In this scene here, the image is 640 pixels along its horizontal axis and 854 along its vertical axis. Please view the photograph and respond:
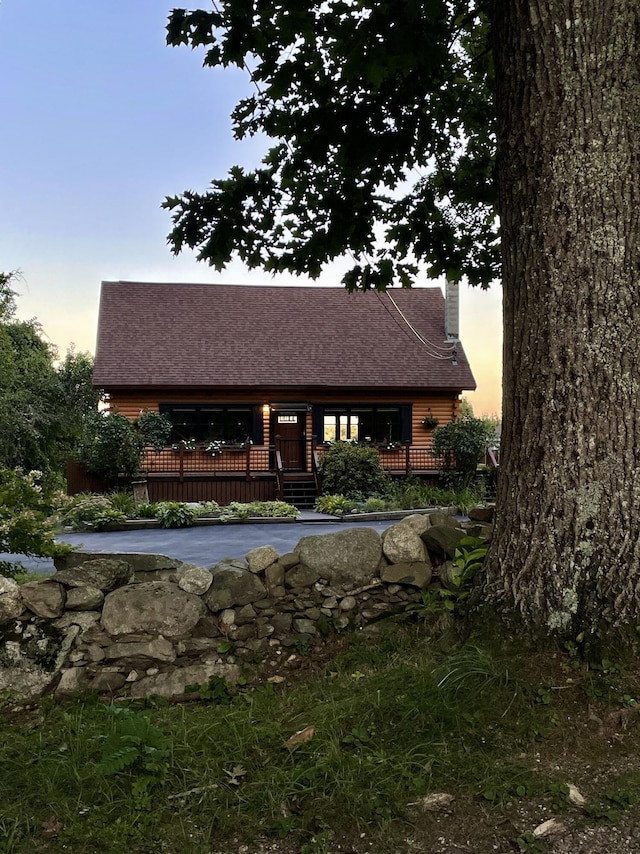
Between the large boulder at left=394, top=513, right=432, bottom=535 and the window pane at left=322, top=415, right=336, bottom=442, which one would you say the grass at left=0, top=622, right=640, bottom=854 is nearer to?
the large boulder at left=394, top=513, right=432, bottom=535

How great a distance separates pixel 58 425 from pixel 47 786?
31.1 metres

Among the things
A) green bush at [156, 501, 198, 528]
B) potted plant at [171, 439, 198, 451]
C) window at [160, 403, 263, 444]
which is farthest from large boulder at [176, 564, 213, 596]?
window at [160, 403, 263, 444]

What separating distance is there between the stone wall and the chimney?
2053cm

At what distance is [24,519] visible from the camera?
430cm

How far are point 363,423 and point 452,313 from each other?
215 inches

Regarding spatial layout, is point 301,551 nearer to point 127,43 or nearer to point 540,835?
point 540,835

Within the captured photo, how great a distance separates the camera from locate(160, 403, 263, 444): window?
73.5 feet

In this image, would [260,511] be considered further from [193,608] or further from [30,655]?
[30,655]

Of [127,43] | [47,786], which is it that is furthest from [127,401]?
[47,786]

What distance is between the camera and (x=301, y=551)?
4469 mm

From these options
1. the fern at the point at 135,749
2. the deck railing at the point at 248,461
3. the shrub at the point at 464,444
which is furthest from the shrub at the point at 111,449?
the fern at the point at 135,749

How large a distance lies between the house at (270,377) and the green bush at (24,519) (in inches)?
588

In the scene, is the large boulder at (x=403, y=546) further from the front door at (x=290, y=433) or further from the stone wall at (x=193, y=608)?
the front door at (x=290, y=433)

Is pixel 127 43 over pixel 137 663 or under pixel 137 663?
over
